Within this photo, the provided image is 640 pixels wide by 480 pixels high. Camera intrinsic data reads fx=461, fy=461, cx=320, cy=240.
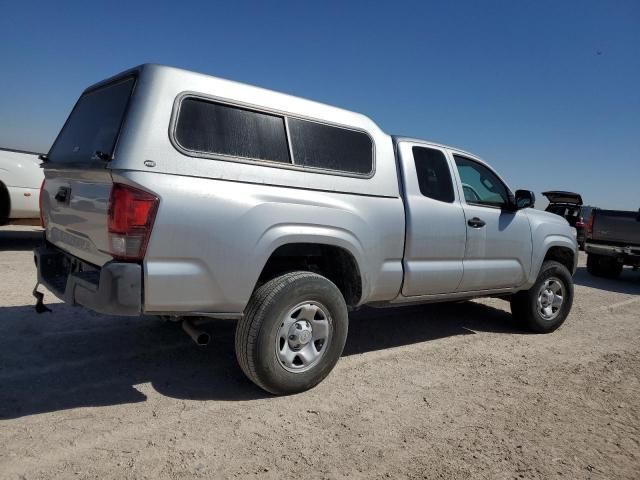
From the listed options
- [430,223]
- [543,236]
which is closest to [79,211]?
[430,223]

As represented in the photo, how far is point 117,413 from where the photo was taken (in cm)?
284

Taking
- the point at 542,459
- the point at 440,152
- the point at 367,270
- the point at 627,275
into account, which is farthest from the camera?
the point at 627,275

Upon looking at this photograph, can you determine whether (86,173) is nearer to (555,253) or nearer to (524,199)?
(524,199)

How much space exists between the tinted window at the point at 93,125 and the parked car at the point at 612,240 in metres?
10.5

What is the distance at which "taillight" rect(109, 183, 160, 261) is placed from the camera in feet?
8.34

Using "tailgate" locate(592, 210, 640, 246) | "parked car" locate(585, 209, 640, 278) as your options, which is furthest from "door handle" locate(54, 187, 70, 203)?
"tailgate" locate(592, 210, 640, 246)

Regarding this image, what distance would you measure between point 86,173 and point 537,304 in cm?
478

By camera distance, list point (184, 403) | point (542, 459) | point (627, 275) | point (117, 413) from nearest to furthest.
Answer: point (542, 459) → point (117, 413) → point (184, 403) → point (627, 275)

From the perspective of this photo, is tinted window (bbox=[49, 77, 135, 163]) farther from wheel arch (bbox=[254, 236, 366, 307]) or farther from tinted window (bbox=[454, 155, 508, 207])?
tinted window (bbox=[454, 155, 508, 207])

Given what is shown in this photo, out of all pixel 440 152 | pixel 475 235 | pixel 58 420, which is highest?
pixel 440 152

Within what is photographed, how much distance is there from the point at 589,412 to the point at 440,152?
98.2 inches

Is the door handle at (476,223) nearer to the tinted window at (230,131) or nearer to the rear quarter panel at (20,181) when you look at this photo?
the tinted window at (230,131)

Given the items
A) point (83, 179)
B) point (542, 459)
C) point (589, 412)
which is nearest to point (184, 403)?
point (83, 179)

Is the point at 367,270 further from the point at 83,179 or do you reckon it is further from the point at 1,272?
the point at 1,272
